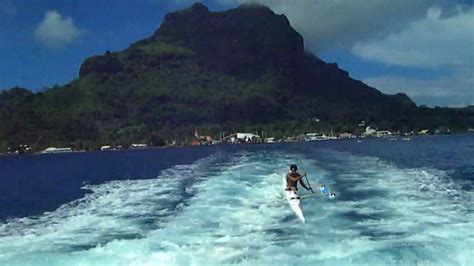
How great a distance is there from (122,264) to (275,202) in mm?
10275

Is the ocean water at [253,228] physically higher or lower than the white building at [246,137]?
lower

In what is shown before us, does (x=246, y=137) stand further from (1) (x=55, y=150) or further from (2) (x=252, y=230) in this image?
(2) (x=252, y=230)

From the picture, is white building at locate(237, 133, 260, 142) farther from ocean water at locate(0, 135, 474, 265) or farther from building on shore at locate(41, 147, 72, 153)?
ocean water at locate(0, 135, 474, 265)

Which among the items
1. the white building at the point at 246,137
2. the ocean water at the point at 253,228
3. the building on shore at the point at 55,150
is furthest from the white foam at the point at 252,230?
the white building at the point at 246,137

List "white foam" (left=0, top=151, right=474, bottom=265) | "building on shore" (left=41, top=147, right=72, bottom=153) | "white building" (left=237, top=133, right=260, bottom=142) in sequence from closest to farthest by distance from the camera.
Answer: "white foam" (left=0, top=151, right=474, bottom=265)
"building on shore" (left=41, top=147, right=72, bottom=153)
"white building" (left=237, top=133, right=260, bottom=142)

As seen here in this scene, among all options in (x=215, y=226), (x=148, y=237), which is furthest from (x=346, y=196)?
(x=148, y=237)

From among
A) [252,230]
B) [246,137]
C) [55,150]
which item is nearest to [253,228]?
[252,230]

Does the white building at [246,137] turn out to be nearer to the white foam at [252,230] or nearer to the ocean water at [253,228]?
the ocean water at [253,228]

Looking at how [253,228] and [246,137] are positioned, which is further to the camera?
[246,137]

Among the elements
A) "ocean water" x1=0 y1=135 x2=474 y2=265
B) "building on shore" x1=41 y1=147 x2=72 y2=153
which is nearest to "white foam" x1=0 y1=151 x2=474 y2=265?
"ocean water" x1=0 y1=135 x2=474 y2=265

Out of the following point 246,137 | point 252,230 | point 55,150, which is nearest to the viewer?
point 252,230

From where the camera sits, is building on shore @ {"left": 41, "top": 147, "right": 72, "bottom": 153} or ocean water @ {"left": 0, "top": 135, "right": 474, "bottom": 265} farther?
building on shore @ {"left": 41, "top": 147, "right": 72, "bottom": 153}

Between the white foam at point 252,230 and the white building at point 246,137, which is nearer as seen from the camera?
the white foam at point 252,230

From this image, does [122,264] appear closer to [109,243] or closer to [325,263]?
[109,243]
